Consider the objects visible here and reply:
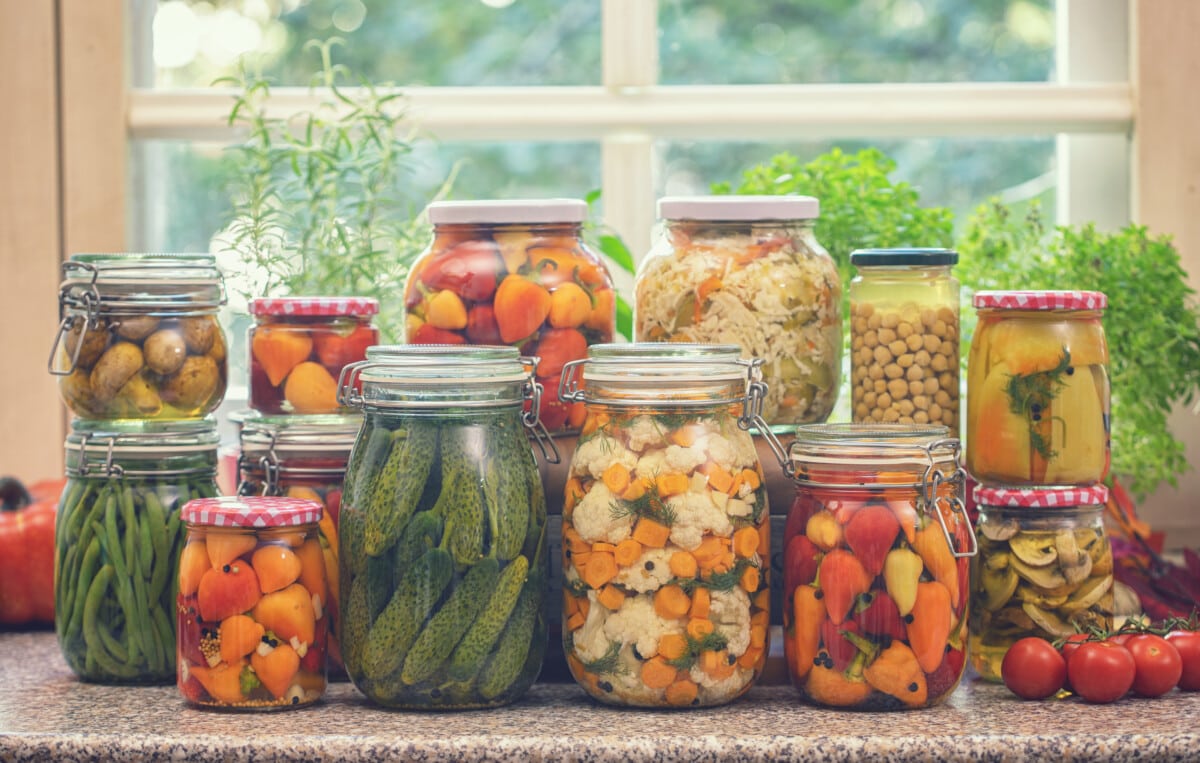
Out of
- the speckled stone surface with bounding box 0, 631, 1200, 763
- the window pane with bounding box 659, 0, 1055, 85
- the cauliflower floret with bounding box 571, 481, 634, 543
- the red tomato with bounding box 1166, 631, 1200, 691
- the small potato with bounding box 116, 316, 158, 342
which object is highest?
the window pane with bounding box 659, 0, 1055, 85

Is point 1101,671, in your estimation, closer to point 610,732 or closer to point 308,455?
point 610,732

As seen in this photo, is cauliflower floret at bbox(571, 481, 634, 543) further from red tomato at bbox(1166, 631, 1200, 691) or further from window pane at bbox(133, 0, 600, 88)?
window pane at bbox(133, 0, 600, 88)

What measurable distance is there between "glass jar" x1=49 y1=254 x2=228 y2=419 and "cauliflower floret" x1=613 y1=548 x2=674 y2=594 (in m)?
0.42

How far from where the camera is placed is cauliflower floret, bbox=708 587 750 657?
3.18ft

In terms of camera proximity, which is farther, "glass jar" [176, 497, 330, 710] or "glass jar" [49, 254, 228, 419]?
"glass jar" [49, 254, 228, 419]

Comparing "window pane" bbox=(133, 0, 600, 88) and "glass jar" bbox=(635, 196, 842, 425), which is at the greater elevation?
"window pane" bbox=(133, 0, 600, 88)

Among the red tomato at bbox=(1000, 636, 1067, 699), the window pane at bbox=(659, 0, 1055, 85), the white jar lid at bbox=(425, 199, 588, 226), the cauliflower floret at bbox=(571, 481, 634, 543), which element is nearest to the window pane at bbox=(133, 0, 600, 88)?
the window pane at bbox=(659, 0, 1055, 85)

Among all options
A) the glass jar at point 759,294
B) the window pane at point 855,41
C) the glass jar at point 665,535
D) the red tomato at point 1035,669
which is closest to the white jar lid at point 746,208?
the glass jar at point 759,294

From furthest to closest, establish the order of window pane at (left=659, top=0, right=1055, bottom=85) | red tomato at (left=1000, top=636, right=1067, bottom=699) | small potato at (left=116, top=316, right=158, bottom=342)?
1. window pane at (left=659, top=0, right=1055, bottom=85)
2. small potato at (left=116, top=316, right=158, bottom=342)
3. red tomato at (left=1000, top=636, right=1067, bottom=699)

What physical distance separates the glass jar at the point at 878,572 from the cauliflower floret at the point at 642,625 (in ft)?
0.37

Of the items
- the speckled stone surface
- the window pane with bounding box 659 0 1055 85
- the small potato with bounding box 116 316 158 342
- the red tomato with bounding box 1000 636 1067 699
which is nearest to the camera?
the speckled stone surface

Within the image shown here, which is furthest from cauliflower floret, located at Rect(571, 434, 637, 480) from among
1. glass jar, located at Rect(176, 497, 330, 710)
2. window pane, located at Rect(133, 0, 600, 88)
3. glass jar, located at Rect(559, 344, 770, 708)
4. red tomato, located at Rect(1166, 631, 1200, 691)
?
window pane, located at Rect(133, 0, 600, 88)

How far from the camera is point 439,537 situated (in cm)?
97

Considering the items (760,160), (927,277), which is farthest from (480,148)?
(927,277)
